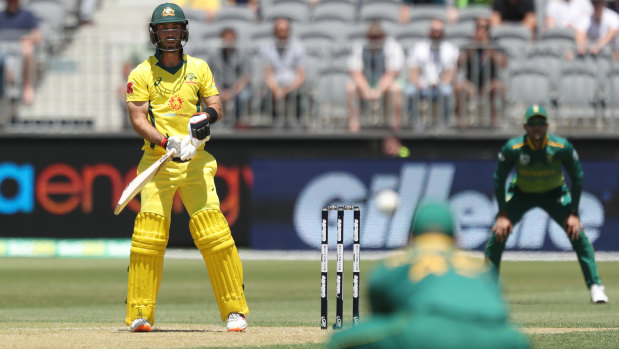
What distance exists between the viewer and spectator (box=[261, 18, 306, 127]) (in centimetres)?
1780

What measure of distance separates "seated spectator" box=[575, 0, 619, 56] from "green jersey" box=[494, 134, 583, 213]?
7.04m

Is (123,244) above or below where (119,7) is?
below

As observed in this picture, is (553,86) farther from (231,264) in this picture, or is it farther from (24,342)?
(24,342)

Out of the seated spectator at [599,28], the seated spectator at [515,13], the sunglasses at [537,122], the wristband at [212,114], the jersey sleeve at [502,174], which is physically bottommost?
the jersey sleeve at [502,174]

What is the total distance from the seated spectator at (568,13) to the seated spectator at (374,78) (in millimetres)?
3210

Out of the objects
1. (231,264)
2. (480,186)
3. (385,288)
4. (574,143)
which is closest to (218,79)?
(480,186)

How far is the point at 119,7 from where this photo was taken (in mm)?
22344

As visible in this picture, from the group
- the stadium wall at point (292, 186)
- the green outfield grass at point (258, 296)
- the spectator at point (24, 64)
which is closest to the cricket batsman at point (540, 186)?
the green outfield grass at point (258, 296)

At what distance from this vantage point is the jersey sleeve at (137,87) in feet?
28.3

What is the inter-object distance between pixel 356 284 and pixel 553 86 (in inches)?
418

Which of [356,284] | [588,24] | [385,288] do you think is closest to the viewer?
[385,288]

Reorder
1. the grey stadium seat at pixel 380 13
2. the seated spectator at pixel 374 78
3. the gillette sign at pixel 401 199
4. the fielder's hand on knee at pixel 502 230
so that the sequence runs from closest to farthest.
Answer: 1. the fielder's hand on knee at pixel 502 230
2. the gillette sign at pixel 401 199
3. the seated spectator at pixel 374 78
4. the grey stadium seat at pixel 380 13

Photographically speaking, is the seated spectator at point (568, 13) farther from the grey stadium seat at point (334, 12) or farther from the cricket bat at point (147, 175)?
the cricket bat at point (147, 175)

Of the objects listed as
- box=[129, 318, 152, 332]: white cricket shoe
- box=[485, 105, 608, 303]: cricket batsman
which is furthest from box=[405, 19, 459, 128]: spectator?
box=[129, 318, 152, 332]: white cricket shoe
